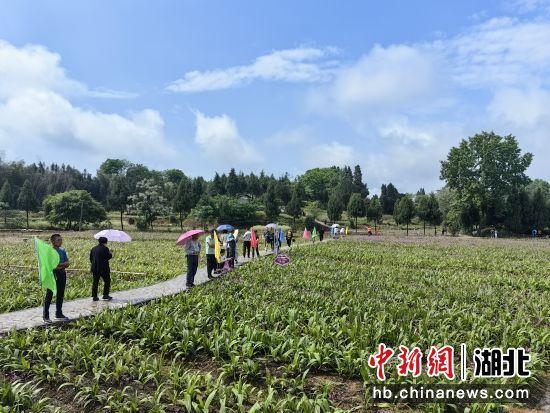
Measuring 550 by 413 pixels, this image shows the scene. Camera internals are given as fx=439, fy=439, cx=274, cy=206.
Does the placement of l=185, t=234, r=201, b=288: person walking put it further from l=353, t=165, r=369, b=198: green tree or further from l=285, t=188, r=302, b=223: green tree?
l=353, t=165, r=369, b=198: green tree

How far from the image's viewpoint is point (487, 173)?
208ft

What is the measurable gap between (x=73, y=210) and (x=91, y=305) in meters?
55.7

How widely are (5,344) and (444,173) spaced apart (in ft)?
216

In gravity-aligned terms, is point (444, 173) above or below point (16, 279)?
above

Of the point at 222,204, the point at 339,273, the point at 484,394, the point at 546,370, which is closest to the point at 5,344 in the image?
the point at 484,394

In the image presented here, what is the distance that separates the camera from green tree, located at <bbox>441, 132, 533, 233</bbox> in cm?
6278

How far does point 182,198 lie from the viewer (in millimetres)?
68562

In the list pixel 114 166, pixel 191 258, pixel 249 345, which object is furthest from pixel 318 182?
pixel 249 345

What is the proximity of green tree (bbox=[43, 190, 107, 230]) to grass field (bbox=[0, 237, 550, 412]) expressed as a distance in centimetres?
5458

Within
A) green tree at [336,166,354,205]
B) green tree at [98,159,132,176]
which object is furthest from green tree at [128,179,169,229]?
green tree at [98,159,132,176]

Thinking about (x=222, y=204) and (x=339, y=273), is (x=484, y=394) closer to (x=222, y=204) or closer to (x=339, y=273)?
(x=339, y=273)

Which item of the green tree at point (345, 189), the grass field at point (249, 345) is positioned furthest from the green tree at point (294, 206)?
the grass field at point (249, 345)

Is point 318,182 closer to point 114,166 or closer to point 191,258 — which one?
point 114,166

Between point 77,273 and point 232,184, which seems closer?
point 77,273
